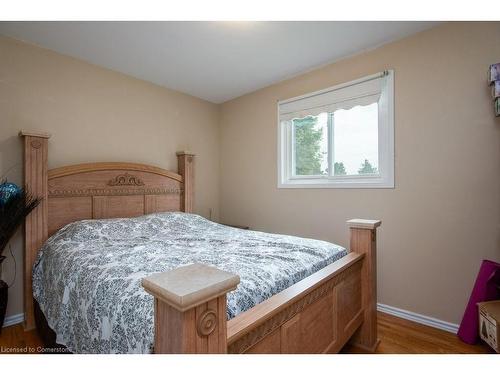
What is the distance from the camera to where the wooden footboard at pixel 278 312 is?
2.16 feet

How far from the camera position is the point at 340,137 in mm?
2725

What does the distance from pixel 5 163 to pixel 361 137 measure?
10.2 feet

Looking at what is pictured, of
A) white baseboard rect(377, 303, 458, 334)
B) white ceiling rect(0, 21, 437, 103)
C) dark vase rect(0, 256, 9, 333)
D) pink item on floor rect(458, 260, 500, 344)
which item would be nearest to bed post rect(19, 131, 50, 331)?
dark vase rect(0, 256, 9, 333)

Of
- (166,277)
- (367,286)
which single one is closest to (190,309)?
(166,277)

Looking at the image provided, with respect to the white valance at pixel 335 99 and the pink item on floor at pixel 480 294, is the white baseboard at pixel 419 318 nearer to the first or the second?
the pink item on floor at pixel 480 294

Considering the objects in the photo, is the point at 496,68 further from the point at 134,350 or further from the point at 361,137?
the point at 134,350

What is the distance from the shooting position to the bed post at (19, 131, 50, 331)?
2062mm

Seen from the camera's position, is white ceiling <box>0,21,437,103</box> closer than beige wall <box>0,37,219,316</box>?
Yes

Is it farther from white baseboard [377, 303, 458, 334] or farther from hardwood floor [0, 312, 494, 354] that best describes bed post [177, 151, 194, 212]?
white baseboard [377, 303, 458, 334]

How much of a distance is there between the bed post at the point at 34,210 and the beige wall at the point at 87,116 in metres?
0.21

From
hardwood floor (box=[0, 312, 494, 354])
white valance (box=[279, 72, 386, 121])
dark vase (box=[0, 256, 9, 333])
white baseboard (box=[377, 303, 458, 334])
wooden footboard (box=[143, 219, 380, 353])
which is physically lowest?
hardwood floor (box=[0, 312, 494, 354])

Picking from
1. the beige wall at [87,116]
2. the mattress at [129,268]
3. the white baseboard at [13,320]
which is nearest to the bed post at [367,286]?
the mattress at [129,268]

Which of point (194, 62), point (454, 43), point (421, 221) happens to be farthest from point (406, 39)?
point (194, 62)

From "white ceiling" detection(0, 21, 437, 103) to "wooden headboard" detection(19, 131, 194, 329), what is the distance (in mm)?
854
